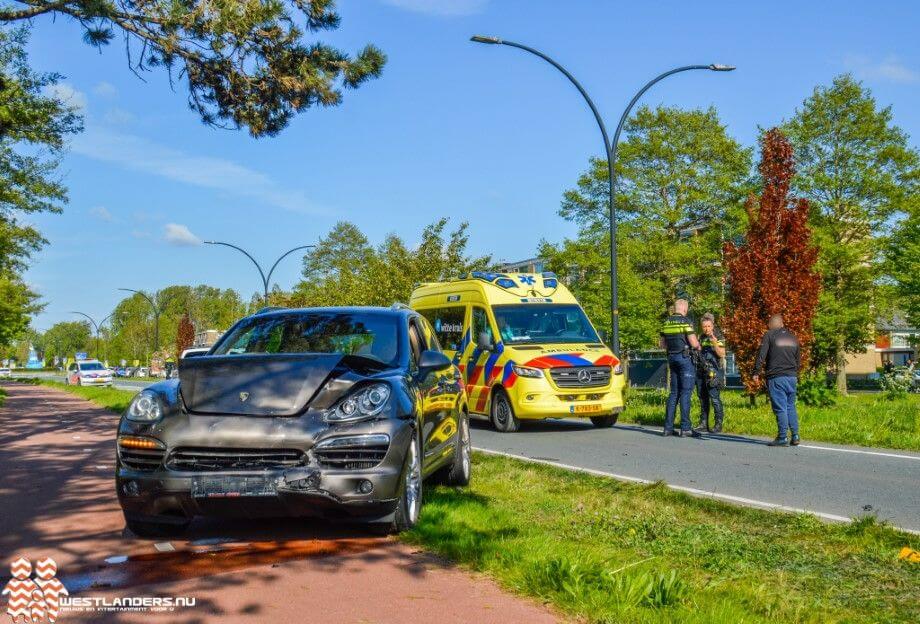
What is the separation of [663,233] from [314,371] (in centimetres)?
4250

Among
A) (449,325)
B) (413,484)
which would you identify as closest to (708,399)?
(449,325)

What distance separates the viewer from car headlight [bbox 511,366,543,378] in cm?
1432

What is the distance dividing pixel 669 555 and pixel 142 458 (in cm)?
314

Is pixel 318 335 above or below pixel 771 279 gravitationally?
below

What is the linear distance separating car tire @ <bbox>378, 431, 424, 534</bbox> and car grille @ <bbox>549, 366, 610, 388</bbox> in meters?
8.35

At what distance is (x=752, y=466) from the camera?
989cm

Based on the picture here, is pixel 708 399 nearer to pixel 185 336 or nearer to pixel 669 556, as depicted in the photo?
pixel 669 556

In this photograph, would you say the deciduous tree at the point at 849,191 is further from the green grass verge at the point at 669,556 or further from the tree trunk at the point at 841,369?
the green grass verge at the point at 669,556

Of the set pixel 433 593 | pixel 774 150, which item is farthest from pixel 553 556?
pixel 774 150

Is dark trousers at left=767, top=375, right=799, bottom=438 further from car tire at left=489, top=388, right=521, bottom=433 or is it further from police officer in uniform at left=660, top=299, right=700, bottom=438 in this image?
car tire at left=489, top=388, right=521, bottom=433

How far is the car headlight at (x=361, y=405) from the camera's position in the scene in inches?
212

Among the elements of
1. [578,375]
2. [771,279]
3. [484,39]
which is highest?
[484,39]

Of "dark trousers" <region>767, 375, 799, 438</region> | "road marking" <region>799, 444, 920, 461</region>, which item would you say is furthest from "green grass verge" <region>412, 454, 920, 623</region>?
"dark trousers" <region>767, 375, 799, 438</region>

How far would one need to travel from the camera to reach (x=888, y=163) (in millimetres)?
41719
